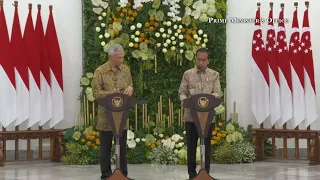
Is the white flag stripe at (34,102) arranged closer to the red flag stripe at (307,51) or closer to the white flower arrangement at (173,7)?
the white flower arrangement at (173,7)

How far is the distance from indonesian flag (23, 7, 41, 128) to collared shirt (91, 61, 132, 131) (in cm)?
292

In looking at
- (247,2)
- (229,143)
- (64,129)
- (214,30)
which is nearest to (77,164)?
(64,129)

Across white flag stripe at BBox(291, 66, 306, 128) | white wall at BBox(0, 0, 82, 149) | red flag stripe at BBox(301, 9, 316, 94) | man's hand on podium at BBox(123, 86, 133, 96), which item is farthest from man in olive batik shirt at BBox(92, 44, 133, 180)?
red flag stripe at BBox(301, 9, 316, 94)

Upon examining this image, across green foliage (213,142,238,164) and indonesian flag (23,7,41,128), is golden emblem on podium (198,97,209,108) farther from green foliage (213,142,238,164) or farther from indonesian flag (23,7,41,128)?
indonesian flag (23,7,41,128)

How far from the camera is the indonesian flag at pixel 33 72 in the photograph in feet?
Answer: 35.1

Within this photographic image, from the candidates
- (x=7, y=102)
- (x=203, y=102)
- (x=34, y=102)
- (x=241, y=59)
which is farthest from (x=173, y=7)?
(x=203, y=102)

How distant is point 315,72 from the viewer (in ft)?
37.0

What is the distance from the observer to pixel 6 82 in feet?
34.7

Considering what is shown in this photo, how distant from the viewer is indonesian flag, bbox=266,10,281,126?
1094cm

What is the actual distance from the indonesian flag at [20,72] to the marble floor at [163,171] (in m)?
0.82

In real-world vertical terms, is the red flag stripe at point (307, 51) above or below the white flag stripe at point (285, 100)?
above

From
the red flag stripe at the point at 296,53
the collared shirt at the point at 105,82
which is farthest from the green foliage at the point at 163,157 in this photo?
the collared shirt at the point at 105,82

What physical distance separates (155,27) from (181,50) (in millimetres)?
555

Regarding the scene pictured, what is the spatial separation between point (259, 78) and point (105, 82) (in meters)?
3.71
